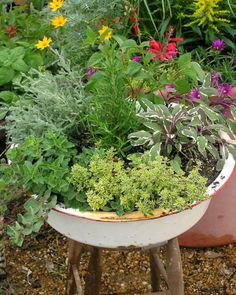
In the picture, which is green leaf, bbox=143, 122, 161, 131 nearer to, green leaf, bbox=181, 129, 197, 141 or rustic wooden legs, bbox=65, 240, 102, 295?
green leaf, bbox=181, 129, 197, 141

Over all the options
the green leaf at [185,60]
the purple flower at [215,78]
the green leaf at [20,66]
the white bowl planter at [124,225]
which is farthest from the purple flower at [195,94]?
the green leaf at [20,66]

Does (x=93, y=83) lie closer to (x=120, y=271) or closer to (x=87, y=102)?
(x=87, y=102)

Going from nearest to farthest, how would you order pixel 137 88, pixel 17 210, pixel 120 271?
pixel 137 88, pixel 120 271, pixel 17 210

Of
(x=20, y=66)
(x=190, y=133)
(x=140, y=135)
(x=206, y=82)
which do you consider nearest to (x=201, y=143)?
(x=190, y=133)

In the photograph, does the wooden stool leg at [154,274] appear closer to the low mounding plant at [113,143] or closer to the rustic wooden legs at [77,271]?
the rustic wooden legs at [77,271]

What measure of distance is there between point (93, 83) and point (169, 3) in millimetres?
620

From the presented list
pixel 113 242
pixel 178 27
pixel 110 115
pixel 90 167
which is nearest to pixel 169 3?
pixel 178 27

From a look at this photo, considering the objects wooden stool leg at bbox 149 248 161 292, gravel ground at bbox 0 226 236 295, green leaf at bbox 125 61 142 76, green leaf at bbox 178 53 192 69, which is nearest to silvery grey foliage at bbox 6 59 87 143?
green leaf at bbox 125 61 142 76

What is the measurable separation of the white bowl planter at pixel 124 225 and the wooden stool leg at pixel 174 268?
9 cm

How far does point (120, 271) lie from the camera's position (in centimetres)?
255

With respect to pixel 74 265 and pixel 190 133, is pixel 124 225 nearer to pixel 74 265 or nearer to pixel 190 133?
pixel 190 133

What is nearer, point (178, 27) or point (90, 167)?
point (90, 167)

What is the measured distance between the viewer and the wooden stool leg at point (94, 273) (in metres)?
2.04

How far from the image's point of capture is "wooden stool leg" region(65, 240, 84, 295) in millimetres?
1944
